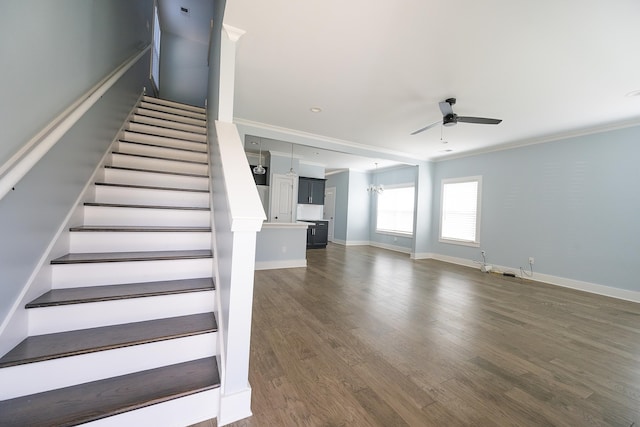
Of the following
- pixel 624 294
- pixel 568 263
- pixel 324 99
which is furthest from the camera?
pixel 568 263

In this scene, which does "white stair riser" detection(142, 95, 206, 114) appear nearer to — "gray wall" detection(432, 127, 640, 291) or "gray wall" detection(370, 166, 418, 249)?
"gray wall" detection(370, 166, 418, 249)

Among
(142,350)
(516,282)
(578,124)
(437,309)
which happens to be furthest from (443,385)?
(578,124)

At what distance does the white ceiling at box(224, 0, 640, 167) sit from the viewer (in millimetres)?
1866

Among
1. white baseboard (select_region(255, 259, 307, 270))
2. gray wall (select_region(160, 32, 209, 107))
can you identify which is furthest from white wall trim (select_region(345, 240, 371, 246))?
gray wall (select_region(160, 32, 209, 107))

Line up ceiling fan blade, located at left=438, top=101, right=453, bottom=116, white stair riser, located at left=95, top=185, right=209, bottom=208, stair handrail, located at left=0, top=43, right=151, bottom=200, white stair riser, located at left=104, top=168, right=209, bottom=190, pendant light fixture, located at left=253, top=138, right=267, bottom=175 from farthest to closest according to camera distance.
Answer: pendant light fixture, located at left=253, top=138, right=267, bottom=175 → ceiling fan blade, located at left=438, top=101, right=453, bottom=116 → white stair riser, located at left=104, top=168, right=209, bottom=190 → white stair riser, located at left=95, top=185, right=209, bottom=208 → stair handrail, located at left=0, top=43, right=151, bottom=200

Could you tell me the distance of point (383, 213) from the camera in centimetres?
849

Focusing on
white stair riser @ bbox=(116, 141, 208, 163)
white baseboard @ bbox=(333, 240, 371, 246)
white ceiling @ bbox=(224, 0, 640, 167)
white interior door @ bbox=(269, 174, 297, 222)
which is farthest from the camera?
white baseboard @ bbox=(333, 240, 371, 246)

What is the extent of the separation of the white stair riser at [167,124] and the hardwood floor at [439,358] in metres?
2.46

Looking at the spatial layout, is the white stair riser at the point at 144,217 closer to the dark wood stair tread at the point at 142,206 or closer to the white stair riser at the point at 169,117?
the dark wood stair tread at the point at 142,206

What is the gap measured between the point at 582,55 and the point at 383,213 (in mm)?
6427

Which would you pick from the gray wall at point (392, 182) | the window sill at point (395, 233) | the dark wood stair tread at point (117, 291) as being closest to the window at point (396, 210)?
the window sill at point (395, 233)

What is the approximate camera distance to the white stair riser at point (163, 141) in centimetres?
275

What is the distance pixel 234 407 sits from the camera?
4.25 feet

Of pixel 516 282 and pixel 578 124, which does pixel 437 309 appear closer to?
pixel 516 282
